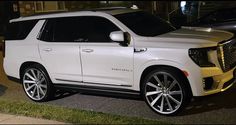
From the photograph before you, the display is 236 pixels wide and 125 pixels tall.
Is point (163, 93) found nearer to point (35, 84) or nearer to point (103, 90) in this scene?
point (103, 90)

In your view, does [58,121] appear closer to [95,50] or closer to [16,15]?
[95,50]

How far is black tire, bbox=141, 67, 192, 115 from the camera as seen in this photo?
21.3ft

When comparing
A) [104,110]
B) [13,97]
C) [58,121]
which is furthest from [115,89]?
[13,97]

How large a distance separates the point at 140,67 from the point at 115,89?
712 millimetres

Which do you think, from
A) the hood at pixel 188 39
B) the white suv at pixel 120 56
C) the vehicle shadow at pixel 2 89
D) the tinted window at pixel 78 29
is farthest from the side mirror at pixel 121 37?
the vehicle shadow at pixel 2 89

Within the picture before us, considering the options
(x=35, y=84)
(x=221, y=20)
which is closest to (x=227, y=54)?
(x=35, y=84)

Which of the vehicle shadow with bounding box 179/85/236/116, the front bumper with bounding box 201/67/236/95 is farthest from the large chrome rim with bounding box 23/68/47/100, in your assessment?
the front bumper with bounding box 201/67/236/95

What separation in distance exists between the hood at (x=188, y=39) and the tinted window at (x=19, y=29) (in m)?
2.69

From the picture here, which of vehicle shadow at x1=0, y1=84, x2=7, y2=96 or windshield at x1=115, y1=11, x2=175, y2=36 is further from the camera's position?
vehicle shadow at x1=0, y1=84, x2=7, y2=96

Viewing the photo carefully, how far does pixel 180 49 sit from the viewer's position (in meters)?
6.39

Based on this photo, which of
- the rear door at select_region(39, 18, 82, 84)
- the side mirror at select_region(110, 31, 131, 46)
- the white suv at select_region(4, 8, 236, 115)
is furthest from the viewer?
the rear door at select_region(39, 18, 82, 84)

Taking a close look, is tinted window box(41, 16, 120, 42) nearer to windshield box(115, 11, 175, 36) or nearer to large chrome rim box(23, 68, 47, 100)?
windshield box(115, 11, 175, 36)

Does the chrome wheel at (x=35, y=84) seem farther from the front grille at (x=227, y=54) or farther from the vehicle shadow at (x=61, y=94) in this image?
the front grille at (x=227, y=54)

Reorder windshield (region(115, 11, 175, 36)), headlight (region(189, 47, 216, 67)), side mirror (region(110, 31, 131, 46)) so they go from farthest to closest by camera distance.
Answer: windshield (region(115, 11, 175, 36))
side mirror (region(110, 31, 131, 46))
headlight (region(189, 47, 216, 67))
